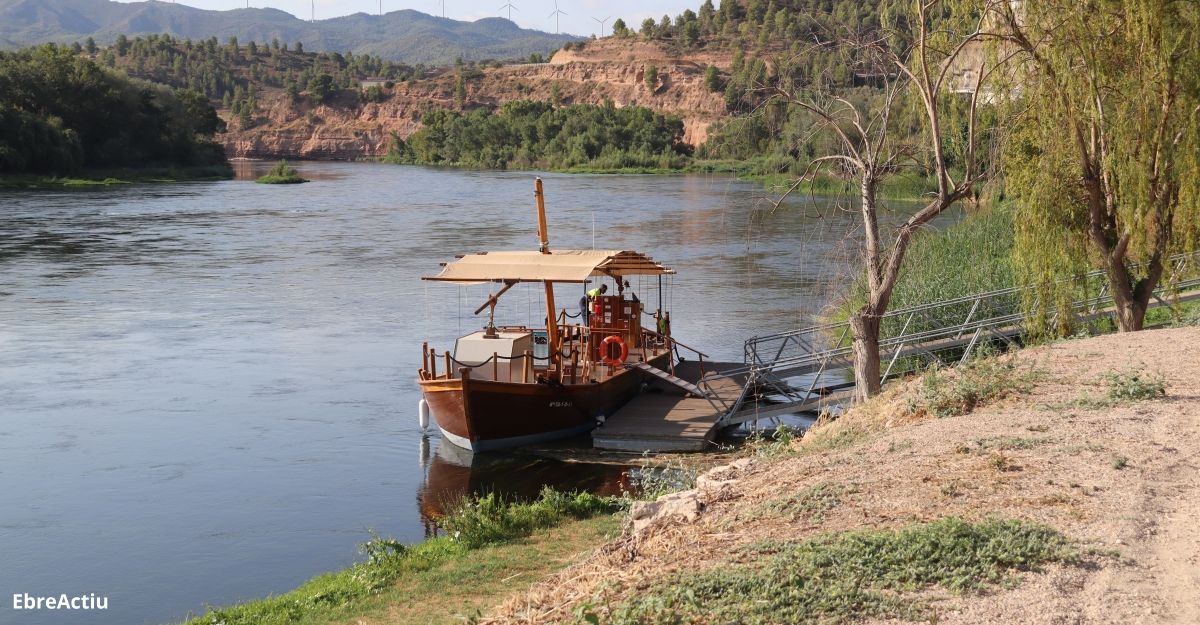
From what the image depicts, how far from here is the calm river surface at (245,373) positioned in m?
14.4

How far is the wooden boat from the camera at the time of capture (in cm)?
1875

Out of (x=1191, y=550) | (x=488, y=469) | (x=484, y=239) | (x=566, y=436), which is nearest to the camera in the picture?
(x=1191, y=550)

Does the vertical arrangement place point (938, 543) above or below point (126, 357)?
above

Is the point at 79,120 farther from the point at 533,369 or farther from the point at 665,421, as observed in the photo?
the point at 665,421

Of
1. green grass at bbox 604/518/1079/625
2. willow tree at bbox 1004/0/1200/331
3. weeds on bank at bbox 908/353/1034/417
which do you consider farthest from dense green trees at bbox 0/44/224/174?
green grass at bbox 604/518/1079/625

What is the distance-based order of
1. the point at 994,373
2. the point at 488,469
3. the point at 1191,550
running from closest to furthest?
the point at 1191,550 < the point at 994,373 < the point at 488,469

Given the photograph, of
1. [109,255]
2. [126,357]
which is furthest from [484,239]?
[126,357]

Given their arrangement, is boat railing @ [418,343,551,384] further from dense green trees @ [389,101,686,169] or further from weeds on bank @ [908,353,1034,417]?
dense green trees @ [389,101,686,169]

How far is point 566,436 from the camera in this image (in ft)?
64.2

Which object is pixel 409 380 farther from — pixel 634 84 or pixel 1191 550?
pixel 634 84

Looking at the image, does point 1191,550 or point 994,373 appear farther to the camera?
point 994,373

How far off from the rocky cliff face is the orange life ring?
421 ft

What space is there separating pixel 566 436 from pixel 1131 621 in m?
13.7

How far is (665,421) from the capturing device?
19406 millimetres
